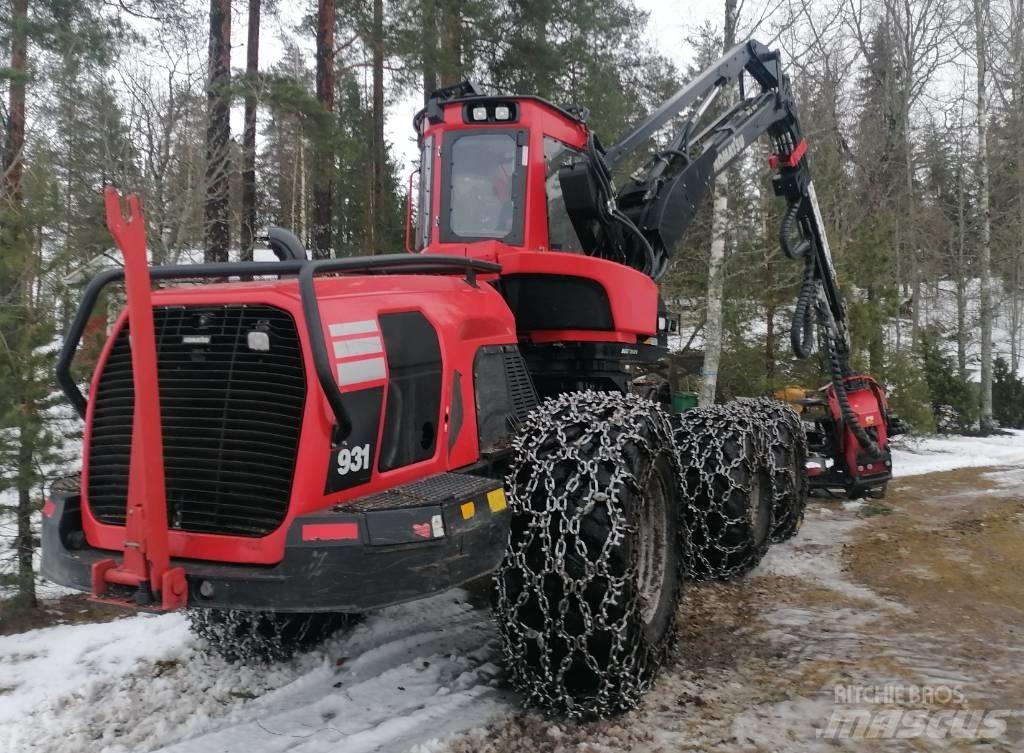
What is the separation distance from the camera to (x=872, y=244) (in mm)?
12469

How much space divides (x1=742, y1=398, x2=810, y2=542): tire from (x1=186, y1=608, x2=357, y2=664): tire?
3.58 meters

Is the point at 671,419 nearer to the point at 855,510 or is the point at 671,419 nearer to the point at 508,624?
the point at 508,624

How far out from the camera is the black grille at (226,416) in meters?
2.79

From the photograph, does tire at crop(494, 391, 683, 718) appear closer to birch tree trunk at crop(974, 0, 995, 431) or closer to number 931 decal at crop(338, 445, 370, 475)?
number 931 decal at crop(338, 445, 370, 475)

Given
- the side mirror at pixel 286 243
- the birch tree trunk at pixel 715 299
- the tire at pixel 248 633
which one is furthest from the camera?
the birch tree trunk at pixel 715 299

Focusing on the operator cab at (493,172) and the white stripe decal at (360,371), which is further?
the operator cab at (493,172)

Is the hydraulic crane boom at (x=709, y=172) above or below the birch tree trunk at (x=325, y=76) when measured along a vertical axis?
below

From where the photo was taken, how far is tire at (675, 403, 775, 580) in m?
5.25

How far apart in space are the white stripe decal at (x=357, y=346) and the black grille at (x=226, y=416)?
142 mm

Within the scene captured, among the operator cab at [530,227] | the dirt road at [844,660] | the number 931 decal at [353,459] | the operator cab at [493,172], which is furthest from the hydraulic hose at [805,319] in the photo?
the number 931 decal at [353,459]

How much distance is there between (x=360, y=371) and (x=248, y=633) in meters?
1.80

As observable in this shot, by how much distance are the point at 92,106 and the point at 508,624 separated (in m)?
9.81

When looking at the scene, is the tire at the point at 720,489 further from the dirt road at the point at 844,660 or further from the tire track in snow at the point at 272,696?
the tire track in snow at the point at 272,696

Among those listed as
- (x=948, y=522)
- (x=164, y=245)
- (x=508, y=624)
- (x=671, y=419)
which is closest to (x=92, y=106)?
(x=164, y=245)
